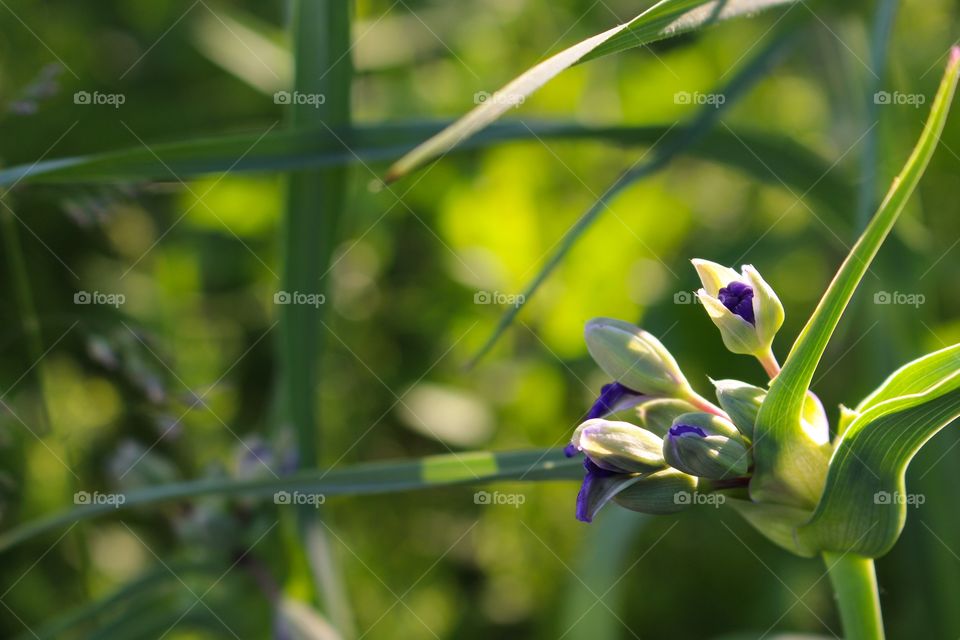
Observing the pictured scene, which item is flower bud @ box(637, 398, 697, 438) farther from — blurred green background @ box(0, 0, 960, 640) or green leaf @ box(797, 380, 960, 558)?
blurred green background @ box(0, 0, 960, 640)

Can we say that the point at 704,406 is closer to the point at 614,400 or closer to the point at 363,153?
the point at 614,400

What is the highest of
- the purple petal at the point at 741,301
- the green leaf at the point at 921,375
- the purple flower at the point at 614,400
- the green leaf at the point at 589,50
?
the green leaf at the point at 589,50

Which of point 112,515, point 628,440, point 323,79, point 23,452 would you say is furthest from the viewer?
point 112,515

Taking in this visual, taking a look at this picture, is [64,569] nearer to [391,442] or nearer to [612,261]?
[391,442]

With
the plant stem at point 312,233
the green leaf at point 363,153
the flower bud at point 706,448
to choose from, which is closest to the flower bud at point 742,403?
the flower bud at point 706,448

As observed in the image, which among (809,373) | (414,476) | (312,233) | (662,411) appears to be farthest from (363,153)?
(809,373)

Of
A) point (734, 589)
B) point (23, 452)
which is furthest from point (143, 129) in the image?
point (734, 589)

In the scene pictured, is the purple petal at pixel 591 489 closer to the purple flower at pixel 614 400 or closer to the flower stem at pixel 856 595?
the purple flower at pixel 614 400
